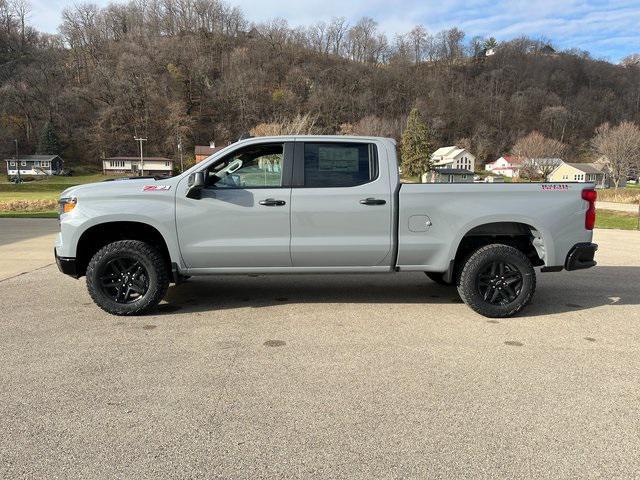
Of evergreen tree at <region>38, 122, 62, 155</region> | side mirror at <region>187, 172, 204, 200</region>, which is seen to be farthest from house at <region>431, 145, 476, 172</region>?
side mirror at <region>187, 172, 204, 200</region>

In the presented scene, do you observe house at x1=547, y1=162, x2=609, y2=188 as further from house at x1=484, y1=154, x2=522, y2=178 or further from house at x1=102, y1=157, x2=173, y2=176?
house at x1=102, y1=157, x2=173, y2=176

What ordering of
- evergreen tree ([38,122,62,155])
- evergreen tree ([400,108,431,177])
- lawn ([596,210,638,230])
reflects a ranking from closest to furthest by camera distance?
lawn ([596,210,638,230]), evergreen tree ([400,108,431,177]), evergreen tree ([38,122,62,155])

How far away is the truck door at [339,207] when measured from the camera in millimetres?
5266

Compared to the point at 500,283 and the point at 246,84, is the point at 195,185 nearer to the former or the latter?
the point at 500,283

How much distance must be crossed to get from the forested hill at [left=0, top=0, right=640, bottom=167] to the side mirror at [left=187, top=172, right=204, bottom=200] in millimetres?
97595

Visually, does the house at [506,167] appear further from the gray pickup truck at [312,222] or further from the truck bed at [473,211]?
the gray pickup truck at [312,222]

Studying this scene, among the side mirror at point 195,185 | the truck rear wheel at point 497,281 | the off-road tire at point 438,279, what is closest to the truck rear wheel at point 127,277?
the side mirror at point 195,185

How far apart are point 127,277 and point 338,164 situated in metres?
2.65

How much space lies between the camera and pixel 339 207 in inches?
207

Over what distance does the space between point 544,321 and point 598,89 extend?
155 metres

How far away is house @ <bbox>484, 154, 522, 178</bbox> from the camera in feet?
327

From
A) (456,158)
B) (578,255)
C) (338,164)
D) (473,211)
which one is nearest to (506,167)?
(456,158)

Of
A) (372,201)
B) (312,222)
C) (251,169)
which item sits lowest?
(312,222)

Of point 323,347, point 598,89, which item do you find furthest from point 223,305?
point 598,89
